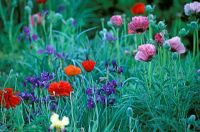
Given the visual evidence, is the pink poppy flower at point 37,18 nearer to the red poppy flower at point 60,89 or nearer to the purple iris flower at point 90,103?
the purple iris flower at point 90,103

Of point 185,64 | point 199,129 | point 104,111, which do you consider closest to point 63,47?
point 185,64

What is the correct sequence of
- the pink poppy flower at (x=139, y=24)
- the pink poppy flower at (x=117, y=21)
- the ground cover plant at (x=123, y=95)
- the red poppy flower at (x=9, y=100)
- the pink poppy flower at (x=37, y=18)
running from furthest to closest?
the pink poppy flower at (x=37, y=18)
the pink poppy flower at (x=117, y=21)
the pink poppy flower at (x=139, y=24)
the ground cover plant at (x=123, y=95)
the red poppy flower at (x=9, y=100)

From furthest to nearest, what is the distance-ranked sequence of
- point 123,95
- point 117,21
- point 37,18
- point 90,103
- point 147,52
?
1. point 37,18
2. point 117,21
3. point 123,95
4. point 90,103
5. point 147,52

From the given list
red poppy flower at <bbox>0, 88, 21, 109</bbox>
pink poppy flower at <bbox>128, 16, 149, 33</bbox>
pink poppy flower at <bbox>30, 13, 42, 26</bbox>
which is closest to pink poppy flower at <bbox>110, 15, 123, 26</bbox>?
pink poppy flower at <bbox>128, 16, 149, 33</bbox>

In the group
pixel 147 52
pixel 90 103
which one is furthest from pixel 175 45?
A: pixel 90 103

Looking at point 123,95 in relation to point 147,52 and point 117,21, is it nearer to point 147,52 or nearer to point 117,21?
point 147,52

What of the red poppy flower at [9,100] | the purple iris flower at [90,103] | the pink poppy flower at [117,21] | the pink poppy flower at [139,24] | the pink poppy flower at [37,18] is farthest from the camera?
the pink poppy flower at [37,18]

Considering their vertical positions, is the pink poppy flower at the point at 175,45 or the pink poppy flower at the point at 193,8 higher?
the pink poppy flower at the point at 193,8

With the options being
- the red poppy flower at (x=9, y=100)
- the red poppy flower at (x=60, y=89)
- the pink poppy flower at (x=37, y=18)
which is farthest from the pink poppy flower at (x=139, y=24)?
the pink poppy flower at (x=37, y=18)

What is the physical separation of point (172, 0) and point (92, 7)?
102 centimetres

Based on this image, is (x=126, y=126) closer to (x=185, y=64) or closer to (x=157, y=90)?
(x=157, y=90)

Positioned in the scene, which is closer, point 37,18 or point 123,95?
point 123,95

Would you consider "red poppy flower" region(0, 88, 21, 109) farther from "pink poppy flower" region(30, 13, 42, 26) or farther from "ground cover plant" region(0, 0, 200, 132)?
"pink poppy flower" region(30, 13, 42, 26)

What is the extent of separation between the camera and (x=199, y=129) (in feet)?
9.79
